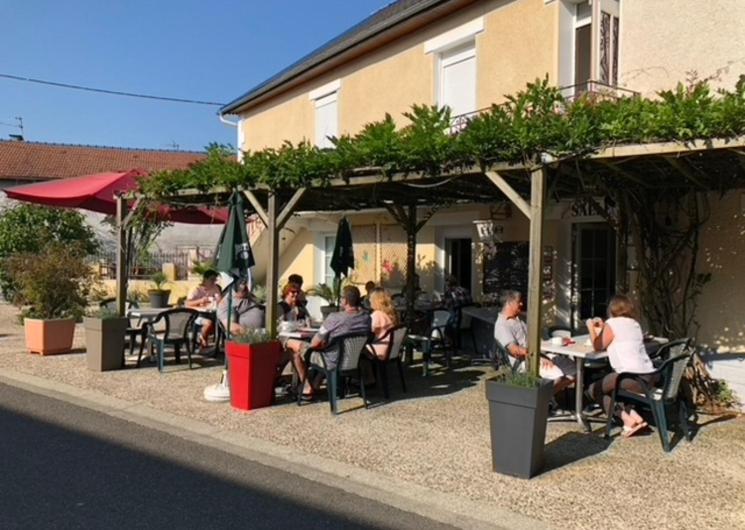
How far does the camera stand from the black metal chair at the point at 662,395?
5.66 meters

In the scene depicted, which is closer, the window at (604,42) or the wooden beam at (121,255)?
the window at (604,42)

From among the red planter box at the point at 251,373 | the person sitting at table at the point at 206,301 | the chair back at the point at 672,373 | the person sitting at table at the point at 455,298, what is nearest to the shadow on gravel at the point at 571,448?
the chair back at the point at 672,373

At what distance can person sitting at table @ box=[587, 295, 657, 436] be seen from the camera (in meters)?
5.93

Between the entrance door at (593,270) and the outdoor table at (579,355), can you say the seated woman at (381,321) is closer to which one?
the outdoor table at (579,355)

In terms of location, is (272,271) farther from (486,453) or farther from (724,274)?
(724,274)

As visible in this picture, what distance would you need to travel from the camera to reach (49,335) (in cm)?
1022

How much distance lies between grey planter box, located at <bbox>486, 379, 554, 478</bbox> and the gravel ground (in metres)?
0.12

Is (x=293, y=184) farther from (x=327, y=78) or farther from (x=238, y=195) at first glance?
(x=327, y=78)

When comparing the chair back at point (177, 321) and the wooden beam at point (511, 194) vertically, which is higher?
the wooden beam at point (511, 194)

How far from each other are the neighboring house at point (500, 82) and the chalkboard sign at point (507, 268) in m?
0.17

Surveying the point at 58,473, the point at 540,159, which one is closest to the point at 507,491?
the point at 540,159

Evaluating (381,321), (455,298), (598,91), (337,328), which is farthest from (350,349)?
(598,91)

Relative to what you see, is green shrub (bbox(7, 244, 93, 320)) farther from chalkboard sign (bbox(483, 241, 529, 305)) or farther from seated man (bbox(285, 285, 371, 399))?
chalkboard sign (bbox(483, 241, 529, 305))

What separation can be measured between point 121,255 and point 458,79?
583 centimetres
